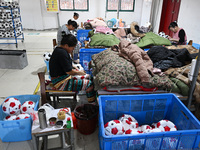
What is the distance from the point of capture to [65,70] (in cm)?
230

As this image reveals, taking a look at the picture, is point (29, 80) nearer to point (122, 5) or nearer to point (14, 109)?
point (14, 109)

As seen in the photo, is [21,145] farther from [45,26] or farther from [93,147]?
[45,26]

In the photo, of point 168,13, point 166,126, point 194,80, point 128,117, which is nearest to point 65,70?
point 128,117

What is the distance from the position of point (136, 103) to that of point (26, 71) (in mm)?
3315

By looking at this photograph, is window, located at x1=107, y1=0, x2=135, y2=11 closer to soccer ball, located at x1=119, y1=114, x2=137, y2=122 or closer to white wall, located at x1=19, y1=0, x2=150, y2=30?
white wall, located at x1=19, y1=0, x2=150, y2=30

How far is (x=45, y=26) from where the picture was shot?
9.52m

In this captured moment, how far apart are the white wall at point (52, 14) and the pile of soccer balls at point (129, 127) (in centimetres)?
804

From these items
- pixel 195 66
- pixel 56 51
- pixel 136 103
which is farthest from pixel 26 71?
pixel 195 66

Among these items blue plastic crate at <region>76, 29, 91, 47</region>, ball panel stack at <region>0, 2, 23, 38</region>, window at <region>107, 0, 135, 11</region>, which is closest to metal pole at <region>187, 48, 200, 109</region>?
blue plastic crate at <region>76, 29, 91, 47</region>

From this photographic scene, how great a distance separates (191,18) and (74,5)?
622cm

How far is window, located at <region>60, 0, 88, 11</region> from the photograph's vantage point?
8989 millimetres

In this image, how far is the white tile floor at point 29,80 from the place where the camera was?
2039mm

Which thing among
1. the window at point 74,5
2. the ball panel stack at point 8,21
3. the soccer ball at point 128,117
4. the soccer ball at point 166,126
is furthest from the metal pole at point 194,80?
the window at point 74,5

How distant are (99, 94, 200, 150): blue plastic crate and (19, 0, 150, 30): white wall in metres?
7.83
